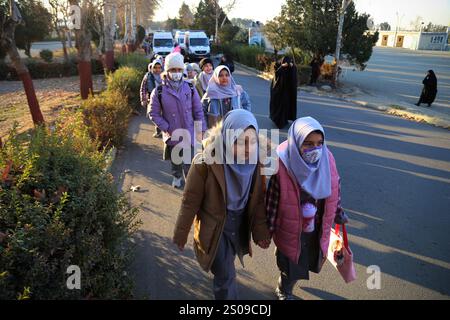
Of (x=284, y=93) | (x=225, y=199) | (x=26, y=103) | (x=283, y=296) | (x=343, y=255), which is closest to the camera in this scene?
(x=225, y=199)

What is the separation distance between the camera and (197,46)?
90.1 ft

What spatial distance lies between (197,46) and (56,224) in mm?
27207

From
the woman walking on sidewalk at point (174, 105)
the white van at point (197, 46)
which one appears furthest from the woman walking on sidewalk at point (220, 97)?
the white van at point (197, 46)

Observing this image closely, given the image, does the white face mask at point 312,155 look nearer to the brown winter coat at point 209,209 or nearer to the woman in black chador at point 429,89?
the brown winter coat at point 209,209

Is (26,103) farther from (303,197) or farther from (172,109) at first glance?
(303,197)

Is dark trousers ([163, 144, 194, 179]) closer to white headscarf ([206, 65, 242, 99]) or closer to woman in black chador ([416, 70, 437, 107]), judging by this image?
white headscarf ([206, 65, 242, 99])

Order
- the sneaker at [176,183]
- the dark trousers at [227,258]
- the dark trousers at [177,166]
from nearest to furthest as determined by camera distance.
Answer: the dark trousers at [227,258] → the dark trousers at [177,166] → the sneaker at [176,183]

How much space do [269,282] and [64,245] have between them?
6.25 feet

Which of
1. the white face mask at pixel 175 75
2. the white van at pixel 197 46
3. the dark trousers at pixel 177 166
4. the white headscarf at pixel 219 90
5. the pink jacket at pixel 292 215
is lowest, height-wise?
the dark trousers at pixel 177 166

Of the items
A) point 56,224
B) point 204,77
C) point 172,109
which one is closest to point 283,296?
point 56,224

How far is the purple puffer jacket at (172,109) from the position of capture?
4410 mm

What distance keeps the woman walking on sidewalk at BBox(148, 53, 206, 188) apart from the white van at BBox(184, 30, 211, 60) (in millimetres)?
23669

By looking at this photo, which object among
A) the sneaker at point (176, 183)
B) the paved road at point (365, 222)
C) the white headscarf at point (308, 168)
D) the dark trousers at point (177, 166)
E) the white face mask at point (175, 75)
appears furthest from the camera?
the sneaker at point (176, 183)

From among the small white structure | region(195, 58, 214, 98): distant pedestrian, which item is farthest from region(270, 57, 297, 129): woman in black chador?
the small white structure
